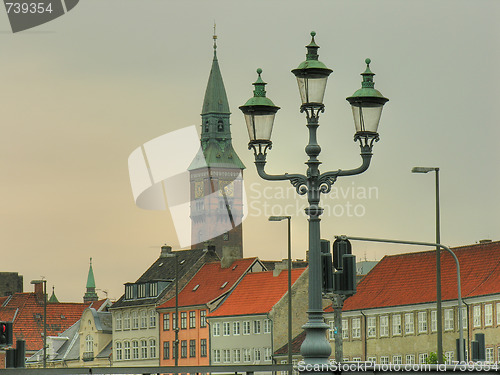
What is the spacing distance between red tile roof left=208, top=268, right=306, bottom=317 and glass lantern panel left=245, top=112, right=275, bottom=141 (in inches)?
3472

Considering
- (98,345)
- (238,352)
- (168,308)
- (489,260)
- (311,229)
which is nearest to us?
(311,229)

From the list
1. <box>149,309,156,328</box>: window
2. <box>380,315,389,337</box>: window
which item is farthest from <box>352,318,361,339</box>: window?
<box>149,309,156,328</box>: window

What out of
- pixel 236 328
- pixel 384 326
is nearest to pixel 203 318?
pixel 236 328

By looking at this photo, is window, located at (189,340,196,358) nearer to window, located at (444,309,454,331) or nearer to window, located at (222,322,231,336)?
window, located at (222,322,231,336)

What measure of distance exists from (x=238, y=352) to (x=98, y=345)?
Answer: 29093mm

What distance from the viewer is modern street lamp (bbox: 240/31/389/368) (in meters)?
21.7

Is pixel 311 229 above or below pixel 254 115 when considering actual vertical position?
below

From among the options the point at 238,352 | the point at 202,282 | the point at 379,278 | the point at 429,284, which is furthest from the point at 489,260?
the point at 202,282

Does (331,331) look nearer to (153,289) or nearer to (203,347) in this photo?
(203,347)

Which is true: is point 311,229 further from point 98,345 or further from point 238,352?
point 98,345

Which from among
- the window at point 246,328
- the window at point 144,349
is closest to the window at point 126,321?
the window at point 144,349

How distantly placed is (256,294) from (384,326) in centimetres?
2132

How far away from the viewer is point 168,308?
127062 mm

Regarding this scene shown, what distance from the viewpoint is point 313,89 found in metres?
22.6
